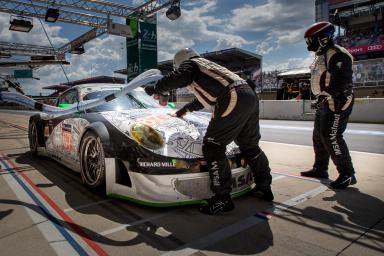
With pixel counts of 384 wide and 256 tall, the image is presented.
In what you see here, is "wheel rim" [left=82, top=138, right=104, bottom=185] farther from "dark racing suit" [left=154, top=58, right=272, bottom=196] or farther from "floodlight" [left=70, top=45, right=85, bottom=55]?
"floodlight" [left=70, top=45, right=85, bottom=55]

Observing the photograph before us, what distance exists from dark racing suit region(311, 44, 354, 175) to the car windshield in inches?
78.4

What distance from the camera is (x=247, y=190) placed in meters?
3.29

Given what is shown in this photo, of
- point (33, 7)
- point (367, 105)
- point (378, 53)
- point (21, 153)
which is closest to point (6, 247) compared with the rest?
point (21, 153)

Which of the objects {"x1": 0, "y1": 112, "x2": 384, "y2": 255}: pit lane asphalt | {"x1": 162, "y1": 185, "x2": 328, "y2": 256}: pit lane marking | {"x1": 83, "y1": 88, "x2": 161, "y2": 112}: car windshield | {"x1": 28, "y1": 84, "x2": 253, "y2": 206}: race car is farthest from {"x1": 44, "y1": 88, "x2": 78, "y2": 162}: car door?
{"x1": 162, "y1": 185, "x2": 328, "y2": 256}: pit lane marking

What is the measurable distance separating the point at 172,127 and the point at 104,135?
0.66 m

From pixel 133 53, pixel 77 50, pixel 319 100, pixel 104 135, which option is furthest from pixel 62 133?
pixel 77 50

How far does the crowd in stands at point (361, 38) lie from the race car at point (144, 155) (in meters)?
32.1

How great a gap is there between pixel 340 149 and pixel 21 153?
5.52 m

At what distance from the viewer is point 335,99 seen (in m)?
3.48

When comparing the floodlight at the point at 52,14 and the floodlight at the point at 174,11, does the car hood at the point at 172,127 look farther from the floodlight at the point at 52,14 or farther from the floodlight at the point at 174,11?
the floodlight at the point at 52,14

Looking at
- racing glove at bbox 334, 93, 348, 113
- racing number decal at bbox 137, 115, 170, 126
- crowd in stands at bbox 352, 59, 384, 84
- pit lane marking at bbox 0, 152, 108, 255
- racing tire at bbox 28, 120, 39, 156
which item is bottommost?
pit lane marking at bbox 0, 152, 108, 255

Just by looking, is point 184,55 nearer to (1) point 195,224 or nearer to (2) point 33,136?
(1) point 195,224

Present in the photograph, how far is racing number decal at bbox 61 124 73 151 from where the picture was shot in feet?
13.3

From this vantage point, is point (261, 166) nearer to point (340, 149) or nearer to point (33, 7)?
point (340, 149)
